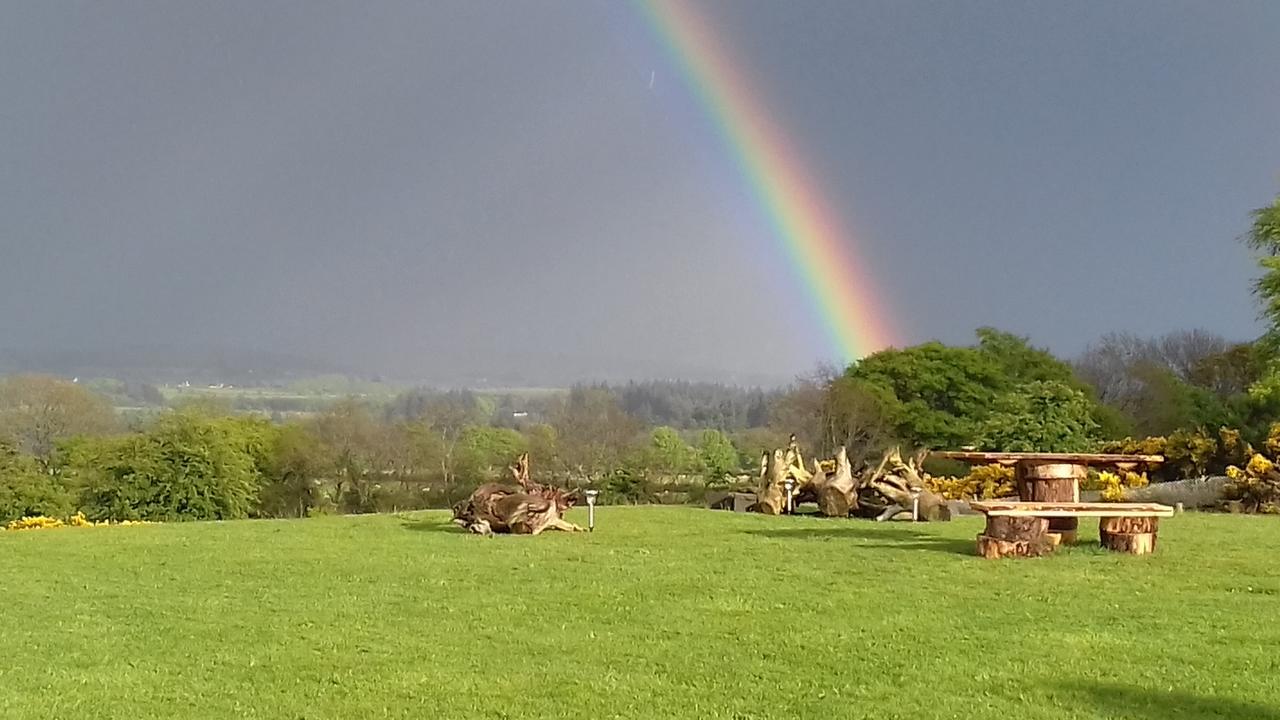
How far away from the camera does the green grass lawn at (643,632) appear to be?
6.93 m

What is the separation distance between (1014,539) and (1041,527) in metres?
0.47

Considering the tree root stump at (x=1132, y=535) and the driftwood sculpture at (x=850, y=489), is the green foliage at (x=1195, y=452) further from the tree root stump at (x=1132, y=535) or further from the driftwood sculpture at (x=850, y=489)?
the tree root stump at (x=1132, y=535)

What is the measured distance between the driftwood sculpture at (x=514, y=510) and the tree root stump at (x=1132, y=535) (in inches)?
295

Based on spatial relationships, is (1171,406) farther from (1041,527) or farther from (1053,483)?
(1041,527)

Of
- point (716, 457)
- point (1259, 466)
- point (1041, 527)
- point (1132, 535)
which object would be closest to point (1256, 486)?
point (1259, 466)

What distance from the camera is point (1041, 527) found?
13766 mm

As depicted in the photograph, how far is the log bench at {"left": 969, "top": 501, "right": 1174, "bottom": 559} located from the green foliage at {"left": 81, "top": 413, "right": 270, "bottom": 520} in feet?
67.9

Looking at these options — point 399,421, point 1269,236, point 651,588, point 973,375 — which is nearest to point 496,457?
point 399,421

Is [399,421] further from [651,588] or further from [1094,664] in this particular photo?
[1094,664]

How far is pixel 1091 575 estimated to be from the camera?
38.5 ft

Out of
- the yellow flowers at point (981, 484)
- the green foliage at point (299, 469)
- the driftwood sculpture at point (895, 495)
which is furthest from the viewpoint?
the green foliage at point (299, 469)

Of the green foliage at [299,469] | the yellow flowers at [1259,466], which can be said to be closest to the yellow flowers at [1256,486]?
the yellow flowers at [1259,466]

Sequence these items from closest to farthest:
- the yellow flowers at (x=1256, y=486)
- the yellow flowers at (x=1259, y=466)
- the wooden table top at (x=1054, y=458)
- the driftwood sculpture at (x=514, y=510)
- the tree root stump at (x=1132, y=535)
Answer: the tree root stump at (x=1132, y=535) < the wooden table top at (x=1054, y=458) < the driftwood sculpture at (x=514, y=510) < the yellow flowers at (x=1256, y=486) < the yellow flowers at (x=1259, y=466)

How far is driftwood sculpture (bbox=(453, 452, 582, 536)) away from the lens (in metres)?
17.4
